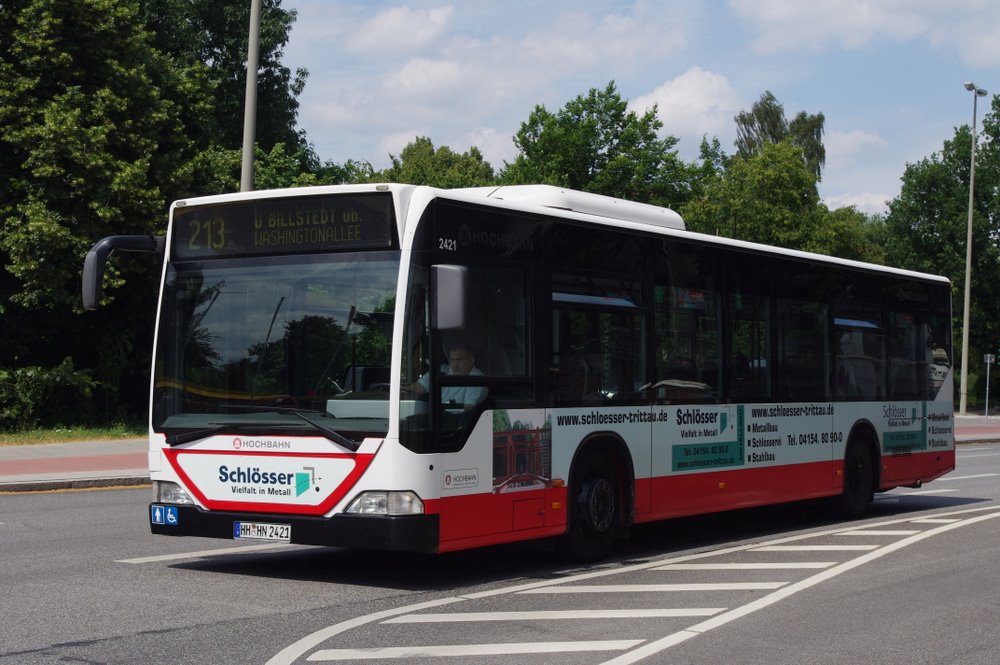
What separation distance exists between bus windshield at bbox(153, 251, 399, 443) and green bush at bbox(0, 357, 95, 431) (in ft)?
59.4

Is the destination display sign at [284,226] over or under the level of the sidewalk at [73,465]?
over

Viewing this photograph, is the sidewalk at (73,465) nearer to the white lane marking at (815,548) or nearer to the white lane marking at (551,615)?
the white lane marking at (815,548)

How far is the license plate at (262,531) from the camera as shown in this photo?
951 centimetres

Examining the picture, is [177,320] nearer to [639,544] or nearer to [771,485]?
[639,544]

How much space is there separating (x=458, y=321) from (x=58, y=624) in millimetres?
3293

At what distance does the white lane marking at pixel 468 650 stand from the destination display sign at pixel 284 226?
328 cm

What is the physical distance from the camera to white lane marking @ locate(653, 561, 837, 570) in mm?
11062

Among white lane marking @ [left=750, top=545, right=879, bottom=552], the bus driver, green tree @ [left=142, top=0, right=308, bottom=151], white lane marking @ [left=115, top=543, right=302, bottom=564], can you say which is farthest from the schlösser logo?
green tree @ [left=142, top=0, right=308, bottom=151]

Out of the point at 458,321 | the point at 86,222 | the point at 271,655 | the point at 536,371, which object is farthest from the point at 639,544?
the point at 86,222

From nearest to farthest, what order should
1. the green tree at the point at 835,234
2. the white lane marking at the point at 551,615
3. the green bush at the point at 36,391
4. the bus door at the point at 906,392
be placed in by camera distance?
1. the white lane marking at the point at 551,615
2. the bus door at the point at 906,392
3. the green bush at the point at 36,391
4. the green tree at the point at 835,234

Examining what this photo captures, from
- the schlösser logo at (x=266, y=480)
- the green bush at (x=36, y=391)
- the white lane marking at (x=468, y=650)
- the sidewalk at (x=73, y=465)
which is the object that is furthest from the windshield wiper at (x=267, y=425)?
the green bush at (x=36, y=391)

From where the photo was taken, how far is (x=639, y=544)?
42.8ft

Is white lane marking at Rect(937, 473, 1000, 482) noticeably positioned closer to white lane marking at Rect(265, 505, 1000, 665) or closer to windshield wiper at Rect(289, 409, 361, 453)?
white lane marking at Rect(265, 505, 1000, 665)

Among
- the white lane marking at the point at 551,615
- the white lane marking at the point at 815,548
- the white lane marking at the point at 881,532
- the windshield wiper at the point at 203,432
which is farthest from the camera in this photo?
the white lane marking at the point at 881,532
